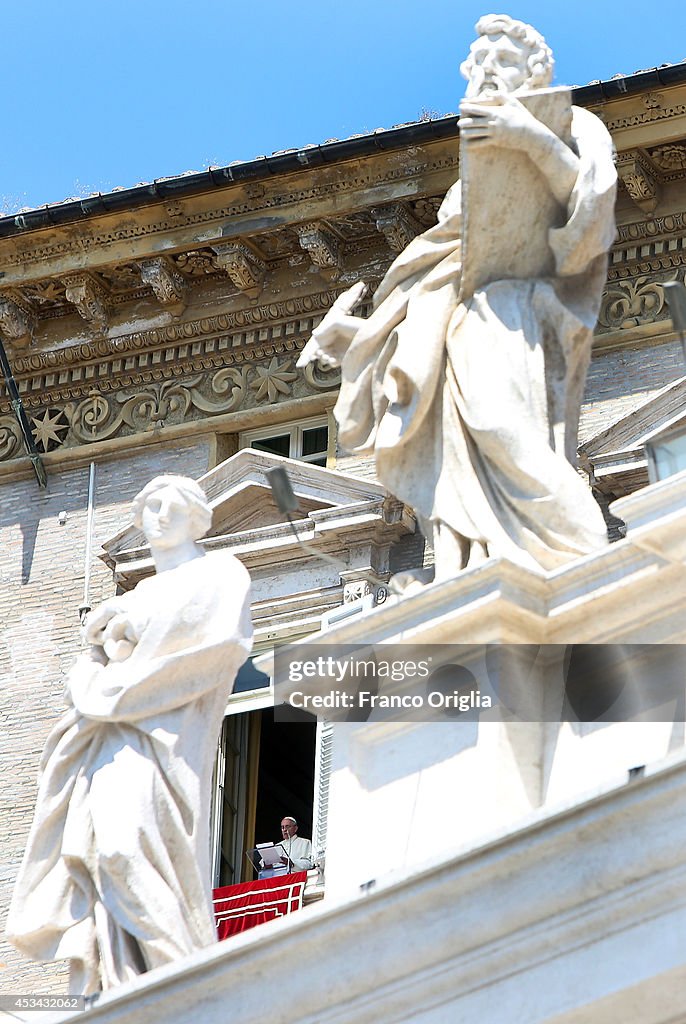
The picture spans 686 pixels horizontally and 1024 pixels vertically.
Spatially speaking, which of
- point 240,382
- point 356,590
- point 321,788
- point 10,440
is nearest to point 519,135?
point 321,788

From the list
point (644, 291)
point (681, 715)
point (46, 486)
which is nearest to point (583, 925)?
point (681, 715)

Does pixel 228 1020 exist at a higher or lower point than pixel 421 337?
lower

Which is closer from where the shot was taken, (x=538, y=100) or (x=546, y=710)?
(x=546, y=710)

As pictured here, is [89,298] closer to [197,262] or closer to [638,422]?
[197,262]

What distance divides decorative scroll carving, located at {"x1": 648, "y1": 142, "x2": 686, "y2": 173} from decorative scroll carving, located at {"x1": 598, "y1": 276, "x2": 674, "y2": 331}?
56cm

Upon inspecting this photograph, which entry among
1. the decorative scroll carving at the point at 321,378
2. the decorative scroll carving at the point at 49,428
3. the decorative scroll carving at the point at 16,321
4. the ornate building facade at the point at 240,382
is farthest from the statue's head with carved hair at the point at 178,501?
the decorative scroll carving at the point at 16,321

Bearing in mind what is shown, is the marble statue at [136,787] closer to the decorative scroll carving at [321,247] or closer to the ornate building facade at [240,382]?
the ornate building facade at [240,382]

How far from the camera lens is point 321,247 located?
44.3 feet

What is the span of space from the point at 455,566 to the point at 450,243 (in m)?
1.25

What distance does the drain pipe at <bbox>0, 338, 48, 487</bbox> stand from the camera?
14000 millimetres

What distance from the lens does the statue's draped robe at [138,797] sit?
7.17m

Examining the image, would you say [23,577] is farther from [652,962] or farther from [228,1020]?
[652,962]

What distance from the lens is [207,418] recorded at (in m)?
13.8

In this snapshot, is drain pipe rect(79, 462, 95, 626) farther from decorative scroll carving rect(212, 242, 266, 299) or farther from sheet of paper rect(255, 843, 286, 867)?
sheet of paper rect(255, 843, 286, 867)
